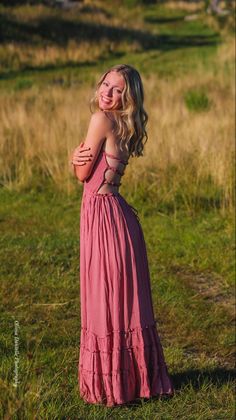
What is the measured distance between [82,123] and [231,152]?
249cm

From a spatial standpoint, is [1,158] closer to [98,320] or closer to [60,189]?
[60,189]

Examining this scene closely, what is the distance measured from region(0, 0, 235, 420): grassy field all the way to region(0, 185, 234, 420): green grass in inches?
0.4

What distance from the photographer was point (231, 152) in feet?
29.4

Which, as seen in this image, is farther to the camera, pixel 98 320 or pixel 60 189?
pixel 60 189

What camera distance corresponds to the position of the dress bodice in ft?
12.7

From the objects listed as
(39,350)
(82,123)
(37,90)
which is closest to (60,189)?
(82,123)

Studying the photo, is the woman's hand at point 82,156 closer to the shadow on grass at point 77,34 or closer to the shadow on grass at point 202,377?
the shadow on grass at point 202,377

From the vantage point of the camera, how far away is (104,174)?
153 inches

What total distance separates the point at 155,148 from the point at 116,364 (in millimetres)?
5451

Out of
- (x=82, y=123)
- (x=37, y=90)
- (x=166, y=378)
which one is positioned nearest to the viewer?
(x=166, y=378)

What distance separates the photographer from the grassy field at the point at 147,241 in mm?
4250

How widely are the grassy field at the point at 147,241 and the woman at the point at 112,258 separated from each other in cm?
18

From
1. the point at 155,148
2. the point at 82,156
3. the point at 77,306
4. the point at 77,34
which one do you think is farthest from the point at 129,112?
the point at 77,34

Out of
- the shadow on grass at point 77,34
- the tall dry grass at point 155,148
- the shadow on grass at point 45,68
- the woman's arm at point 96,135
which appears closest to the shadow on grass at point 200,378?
the woman's arm at point 96,135
